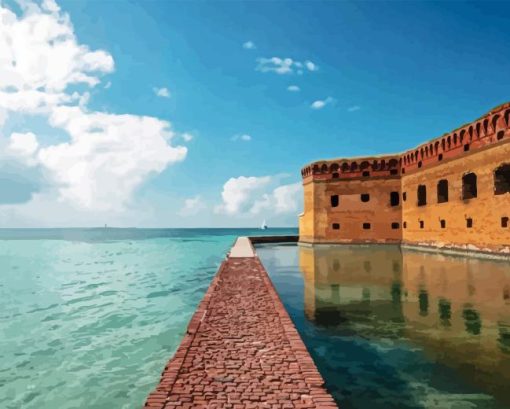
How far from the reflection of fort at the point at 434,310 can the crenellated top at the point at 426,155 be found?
7481mm

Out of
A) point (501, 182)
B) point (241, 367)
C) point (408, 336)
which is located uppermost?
point (501, 182)

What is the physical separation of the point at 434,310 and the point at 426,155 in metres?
19.6

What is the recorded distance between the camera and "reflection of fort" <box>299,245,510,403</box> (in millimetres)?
5820

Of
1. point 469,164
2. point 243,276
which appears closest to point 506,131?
point 469,164

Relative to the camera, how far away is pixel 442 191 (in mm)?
24672

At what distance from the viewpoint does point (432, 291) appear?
11180 millimetres

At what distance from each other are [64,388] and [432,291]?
9.90 metres

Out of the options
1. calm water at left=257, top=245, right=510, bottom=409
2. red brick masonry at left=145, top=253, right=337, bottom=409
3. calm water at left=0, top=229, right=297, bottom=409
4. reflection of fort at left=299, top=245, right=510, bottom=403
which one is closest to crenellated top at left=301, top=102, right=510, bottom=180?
reflection of fort at left=299, top=245, right=510, bottom=403

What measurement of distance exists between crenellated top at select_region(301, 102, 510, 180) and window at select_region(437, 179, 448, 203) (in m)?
1.41

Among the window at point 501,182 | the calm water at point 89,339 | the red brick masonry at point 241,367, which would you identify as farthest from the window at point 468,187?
the red brick masonry at point 241,367

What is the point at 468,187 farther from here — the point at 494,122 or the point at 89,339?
the point at 89,339

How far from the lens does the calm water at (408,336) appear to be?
4.69 m

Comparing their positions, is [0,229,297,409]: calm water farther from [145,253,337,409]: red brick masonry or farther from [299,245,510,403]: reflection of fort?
[299,245,510,403]: reflection of fort

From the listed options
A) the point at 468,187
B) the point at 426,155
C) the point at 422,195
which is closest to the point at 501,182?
the point at 468,187
